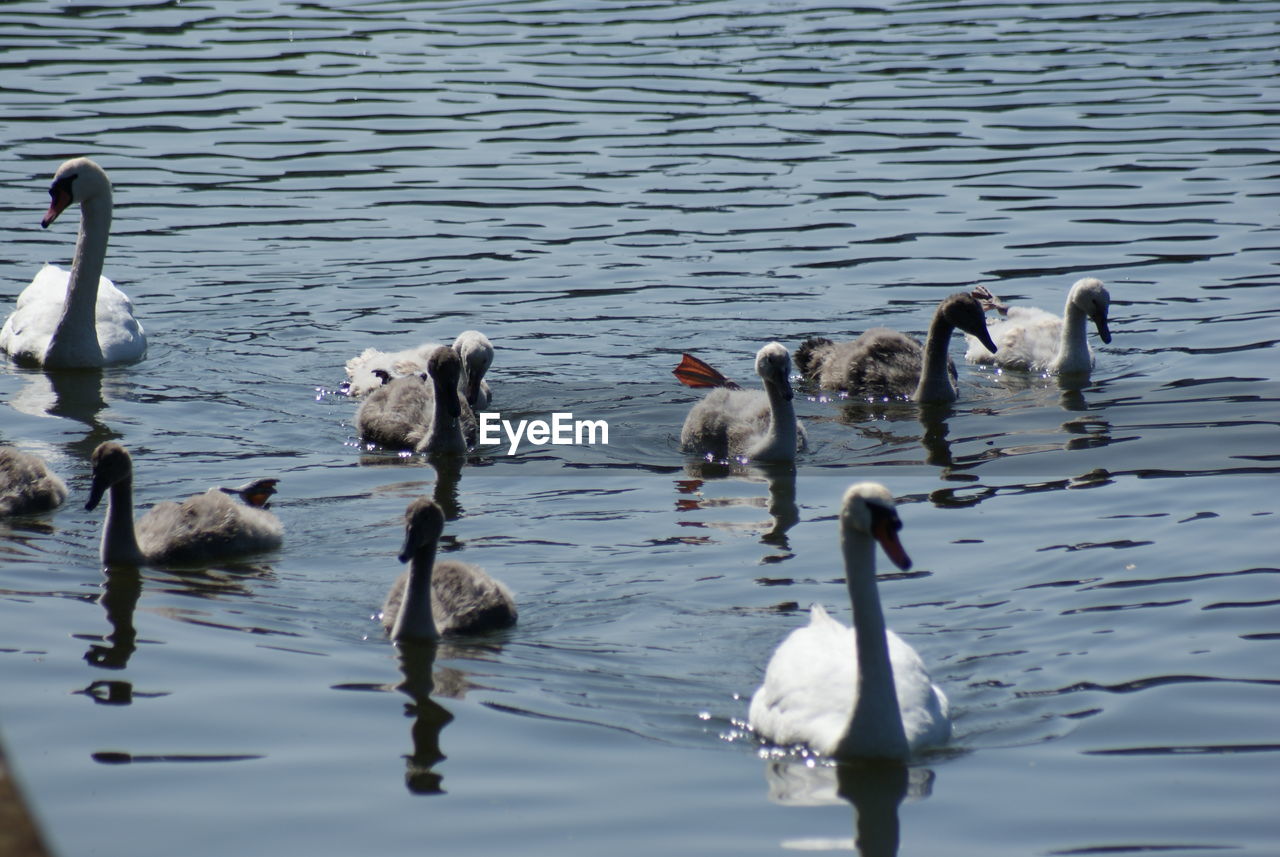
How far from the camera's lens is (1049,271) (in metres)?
17.4

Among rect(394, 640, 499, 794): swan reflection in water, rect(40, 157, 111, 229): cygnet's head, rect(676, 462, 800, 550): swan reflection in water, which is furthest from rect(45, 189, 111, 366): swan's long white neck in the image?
rect(394, 640, 499, 794): swan reflection in water

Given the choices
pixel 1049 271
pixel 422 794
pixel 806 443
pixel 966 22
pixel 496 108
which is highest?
pixel 966 22

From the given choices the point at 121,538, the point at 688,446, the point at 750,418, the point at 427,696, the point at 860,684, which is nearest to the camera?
the point at 860,684

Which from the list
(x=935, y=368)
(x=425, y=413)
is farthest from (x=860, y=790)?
(x=935, y=368)

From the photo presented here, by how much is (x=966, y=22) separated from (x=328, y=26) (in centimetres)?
984

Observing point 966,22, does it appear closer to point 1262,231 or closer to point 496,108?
point 496,108

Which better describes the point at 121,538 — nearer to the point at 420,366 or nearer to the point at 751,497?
the point at 751,497

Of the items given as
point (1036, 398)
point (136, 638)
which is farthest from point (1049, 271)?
point (136, 638)

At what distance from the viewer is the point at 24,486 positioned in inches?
418

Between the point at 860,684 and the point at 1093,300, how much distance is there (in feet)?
26.8

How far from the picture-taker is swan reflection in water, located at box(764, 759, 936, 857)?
663cm

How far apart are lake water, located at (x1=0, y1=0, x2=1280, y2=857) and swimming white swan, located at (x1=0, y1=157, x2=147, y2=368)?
288 mm

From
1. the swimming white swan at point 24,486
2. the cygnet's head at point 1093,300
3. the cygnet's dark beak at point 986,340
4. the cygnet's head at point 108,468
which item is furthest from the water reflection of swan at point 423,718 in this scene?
the cygnet's head at point 1093,300

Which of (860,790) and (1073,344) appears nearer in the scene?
(860,790)
